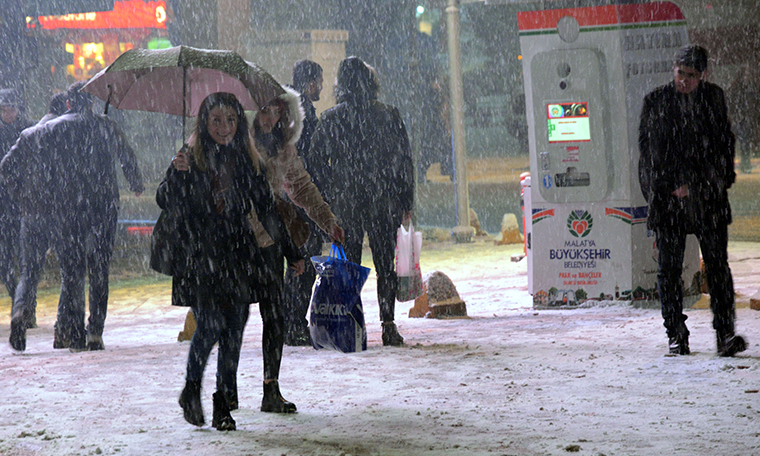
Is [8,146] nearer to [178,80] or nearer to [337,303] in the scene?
[178,80]

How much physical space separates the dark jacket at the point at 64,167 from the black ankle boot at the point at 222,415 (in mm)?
3030

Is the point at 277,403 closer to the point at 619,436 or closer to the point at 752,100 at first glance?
the point at 619,436

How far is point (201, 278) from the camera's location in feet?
13.7

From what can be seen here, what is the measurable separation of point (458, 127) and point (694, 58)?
1007 cm

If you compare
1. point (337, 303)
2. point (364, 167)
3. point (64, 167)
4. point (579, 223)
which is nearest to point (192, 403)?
point (337, 303)

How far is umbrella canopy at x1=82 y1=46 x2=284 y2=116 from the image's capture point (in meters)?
5.21

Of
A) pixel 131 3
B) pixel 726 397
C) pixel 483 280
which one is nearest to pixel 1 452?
pixel 726 397

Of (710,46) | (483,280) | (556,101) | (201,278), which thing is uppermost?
Answer: (710,46)

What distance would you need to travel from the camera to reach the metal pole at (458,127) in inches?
611

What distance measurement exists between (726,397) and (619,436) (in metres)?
0.96

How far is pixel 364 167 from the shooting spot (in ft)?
21.1

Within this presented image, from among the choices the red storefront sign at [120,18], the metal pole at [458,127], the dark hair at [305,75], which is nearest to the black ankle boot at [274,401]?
the dark hair at [305,75]

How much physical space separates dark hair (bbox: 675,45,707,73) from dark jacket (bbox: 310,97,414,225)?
1919mm

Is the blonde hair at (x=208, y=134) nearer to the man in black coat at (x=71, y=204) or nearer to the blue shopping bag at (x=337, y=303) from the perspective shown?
the blue shopping bag at (x=337, y=303)
